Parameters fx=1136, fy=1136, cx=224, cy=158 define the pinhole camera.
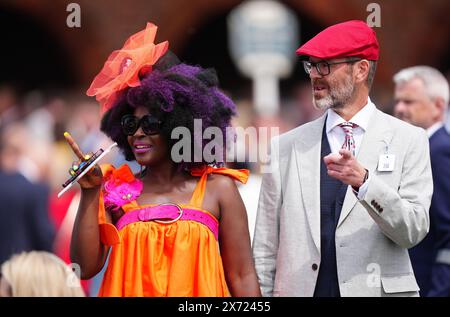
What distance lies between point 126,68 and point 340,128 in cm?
102

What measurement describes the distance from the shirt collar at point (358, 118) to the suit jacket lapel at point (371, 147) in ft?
0.10

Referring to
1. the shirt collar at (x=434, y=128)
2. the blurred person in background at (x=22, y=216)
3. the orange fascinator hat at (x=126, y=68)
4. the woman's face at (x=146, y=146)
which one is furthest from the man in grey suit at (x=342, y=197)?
the blurred person in background at (x=22, y=216)

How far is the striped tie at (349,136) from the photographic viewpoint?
5047 millimetres

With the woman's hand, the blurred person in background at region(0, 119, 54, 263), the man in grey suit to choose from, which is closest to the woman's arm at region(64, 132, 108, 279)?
the woman's hand

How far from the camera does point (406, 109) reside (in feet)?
22.6

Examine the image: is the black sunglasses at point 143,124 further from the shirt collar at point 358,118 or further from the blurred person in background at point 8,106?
the blurred person in background at point 8,106

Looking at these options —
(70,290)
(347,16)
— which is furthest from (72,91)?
(70,290)

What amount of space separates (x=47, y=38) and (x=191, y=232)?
10420mm

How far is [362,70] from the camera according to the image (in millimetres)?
5195

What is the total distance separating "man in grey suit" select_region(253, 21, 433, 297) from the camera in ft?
16.4

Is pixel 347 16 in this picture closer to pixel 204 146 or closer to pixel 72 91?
pixel 72 91

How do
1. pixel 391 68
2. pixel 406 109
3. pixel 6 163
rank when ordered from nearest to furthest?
pixel 406 109 < pixel 6 163 < pixel 391 68

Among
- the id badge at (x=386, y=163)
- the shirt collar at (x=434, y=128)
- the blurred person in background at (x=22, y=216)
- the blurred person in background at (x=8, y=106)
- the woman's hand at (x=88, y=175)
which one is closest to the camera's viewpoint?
the woman's hand at (x=88, y=175)
